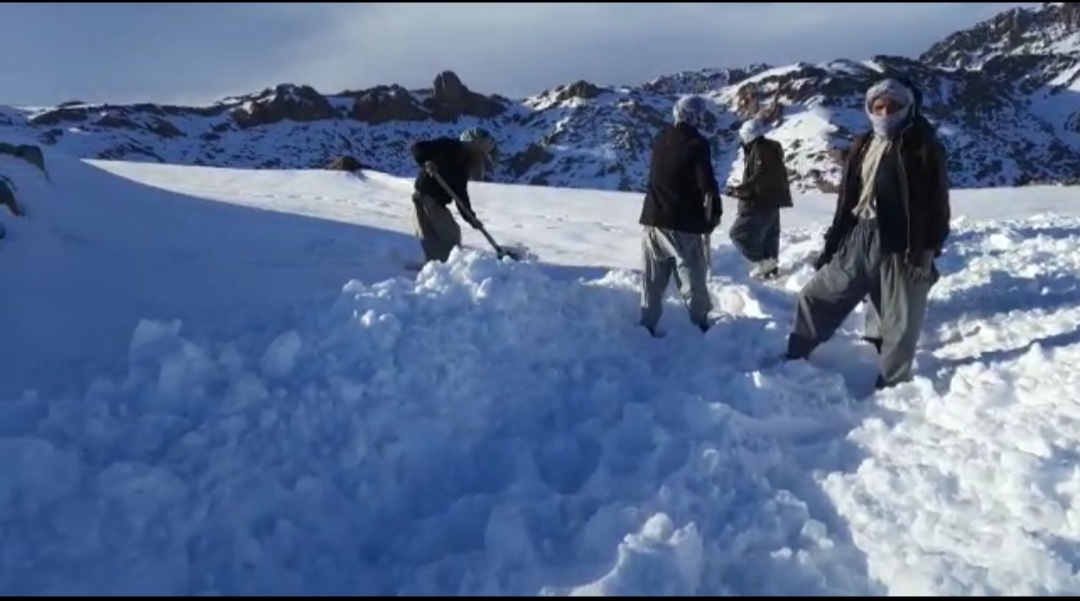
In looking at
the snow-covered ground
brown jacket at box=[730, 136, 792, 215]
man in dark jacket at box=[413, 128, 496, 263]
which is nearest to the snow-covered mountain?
brown jacket at box=[730, 136, 792, 215]

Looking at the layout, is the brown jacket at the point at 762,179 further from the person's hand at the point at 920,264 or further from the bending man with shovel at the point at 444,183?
the person's hand at the point at 920,264

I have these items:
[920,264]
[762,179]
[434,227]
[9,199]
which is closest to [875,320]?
[920,264]

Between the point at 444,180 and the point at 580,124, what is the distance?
136 m

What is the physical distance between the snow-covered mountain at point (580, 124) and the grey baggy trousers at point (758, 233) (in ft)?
325

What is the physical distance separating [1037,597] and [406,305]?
3.73 m

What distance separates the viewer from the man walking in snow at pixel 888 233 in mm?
5680

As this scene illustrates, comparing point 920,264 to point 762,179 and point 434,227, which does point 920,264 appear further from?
point 434,227

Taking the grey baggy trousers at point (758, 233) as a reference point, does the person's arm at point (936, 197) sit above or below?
above

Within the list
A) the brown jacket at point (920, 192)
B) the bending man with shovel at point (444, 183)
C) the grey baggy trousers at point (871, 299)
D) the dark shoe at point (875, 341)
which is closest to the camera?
the brown jacket at point (920, 192)

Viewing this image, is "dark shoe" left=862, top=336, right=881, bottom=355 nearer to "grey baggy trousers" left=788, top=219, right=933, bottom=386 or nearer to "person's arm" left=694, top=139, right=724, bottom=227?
"grey baggy trousers" left=788, top=219, right=933, bottom=386

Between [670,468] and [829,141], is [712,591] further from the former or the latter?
[829,141]

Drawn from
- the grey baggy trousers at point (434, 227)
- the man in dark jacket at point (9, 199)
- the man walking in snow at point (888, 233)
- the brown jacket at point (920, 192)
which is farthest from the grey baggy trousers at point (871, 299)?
the man in dark jacket at point (9, 199)

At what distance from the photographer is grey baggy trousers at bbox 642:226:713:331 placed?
6711 millimetres

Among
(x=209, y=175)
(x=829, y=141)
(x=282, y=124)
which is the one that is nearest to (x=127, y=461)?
(x=209, y=175)
